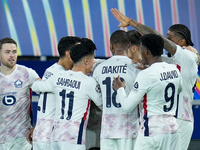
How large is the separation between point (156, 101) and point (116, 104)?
562mm

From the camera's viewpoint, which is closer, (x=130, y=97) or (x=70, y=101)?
(x=130, y=97)

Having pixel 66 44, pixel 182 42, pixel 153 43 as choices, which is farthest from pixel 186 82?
pixel 66 44

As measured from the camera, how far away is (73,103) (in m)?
4.86

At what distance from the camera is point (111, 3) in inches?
342

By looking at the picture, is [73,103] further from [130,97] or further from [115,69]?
[130,97]

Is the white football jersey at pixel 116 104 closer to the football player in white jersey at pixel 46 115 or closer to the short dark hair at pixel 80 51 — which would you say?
the short dark hair at pixel 80 51

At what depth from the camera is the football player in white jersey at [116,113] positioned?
484 cm

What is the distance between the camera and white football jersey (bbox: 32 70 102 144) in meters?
4.83

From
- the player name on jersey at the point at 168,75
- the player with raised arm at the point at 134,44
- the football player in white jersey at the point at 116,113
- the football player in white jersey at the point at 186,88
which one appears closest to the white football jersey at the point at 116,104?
the football player in white jersey at the point at 116,113

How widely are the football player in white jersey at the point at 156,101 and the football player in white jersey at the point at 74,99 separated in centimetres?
52

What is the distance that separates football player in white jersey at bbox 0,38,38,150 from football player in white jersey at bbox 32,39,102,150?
3.10 ft

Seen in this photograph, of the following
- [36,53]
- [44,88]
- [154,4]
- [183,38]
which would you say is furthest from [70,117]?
[154,4]

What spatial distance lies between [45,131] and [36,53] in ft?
11.6

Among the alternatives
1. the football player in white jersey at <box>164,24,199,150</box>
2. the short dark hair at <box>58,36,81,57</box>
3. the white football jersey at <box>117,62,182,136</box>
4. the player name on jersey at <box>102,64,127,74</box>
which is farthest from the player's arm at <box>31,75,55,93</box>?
the football player in white jersey at <box>164,24,199,150</box>
